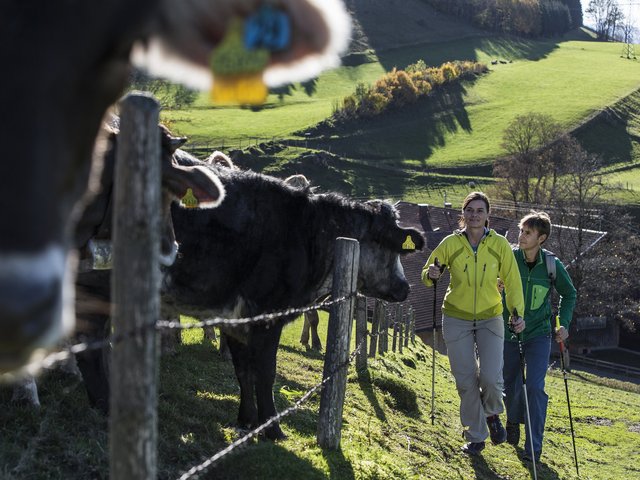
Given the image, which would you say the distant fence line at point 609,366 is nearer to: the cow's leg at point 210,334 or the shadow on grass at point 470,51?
the cow's leg at point 210,334

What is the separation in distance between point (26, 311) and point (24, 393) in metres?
4.24

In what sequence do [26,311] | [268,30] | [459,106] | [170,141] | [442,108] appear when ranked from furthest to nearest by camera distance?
1. [459,106]
2. [442,108]
3. [170,141]
4. [268,30]
5. [26,311]

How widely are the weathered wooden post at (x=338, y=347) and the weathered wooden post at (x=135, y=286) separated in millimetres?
3714

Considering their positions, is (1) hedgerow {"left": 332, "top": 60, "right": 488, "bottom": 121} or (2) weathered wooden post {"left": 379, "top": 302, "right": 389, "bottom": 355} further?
(1) hedgerow {"left": 332, "top": 60, "right": 488, "bottom": 121}

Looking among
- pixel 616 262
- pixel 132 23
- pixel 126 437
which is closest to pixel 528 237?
pixel 126 437

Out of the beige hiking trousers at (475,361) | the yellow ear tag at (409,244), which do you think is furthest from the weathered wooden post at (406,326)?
the beige hiking trousers at (475,361)

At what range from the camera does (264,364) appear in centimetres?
674

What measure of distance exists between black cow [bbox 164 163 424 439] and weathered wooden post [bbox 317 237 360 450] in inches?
16.2

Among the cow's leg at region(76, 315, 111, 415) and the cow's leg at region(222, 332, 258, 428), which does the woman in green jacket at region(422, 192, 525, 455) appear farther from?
the cow's leg at region(76, 315, 111, 415)

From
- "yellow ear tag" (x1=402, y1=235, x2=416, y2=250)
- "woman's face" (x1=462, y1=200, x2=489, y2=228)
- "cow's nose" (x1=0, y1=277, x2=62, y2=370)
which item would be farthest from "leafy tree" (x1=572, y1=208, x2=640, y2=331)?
"cow's nose" (x1=0, y1=277, x2=62, y2=370)

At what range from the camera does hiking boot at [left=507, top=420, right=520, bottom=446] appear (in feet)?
28.7

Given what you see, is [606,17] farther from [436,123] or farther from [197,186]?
[197,186]

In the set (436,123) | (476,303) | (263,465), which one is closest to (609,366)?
(476,303)

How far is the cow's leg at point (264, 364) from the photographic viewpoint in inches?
264
